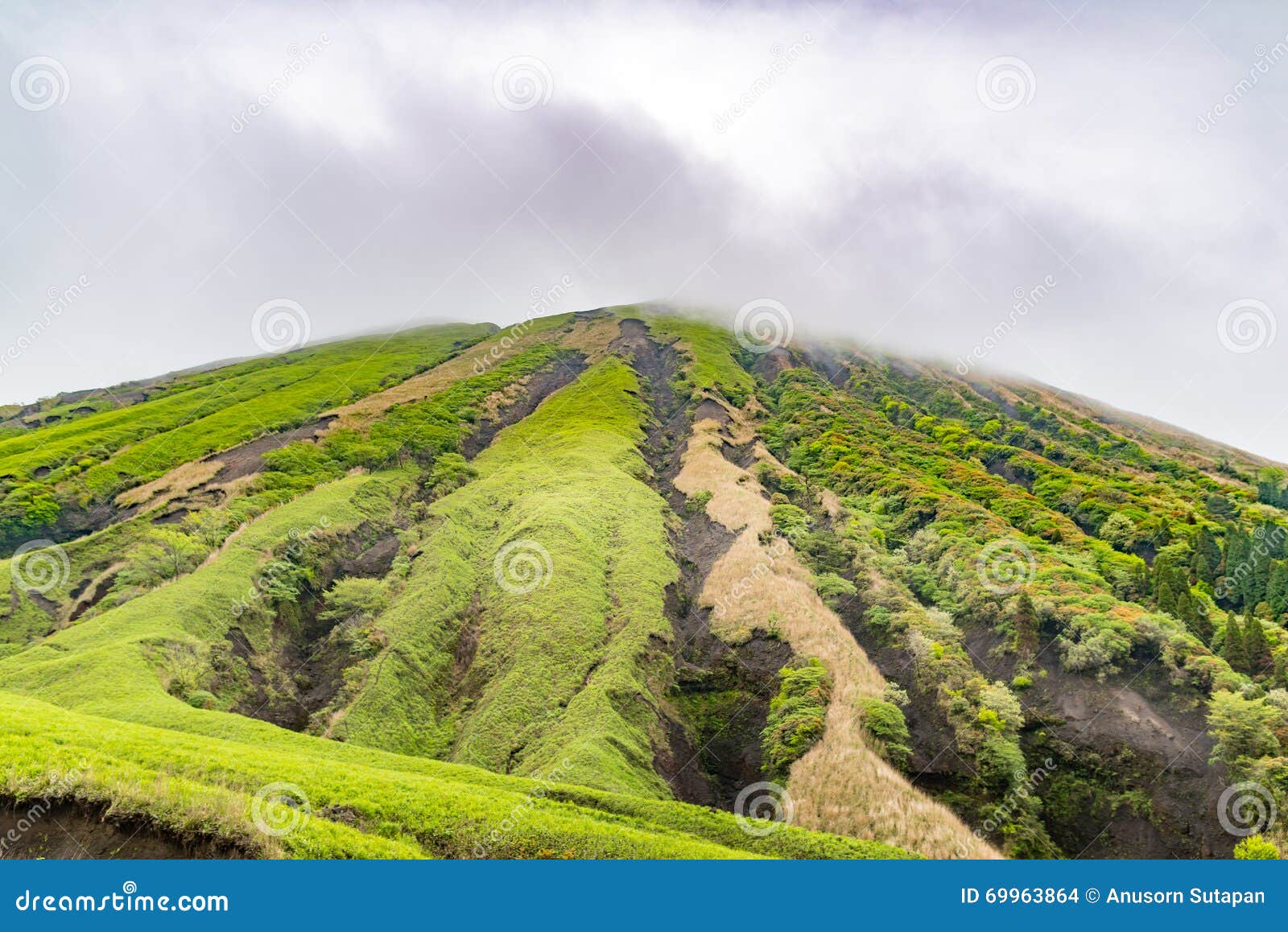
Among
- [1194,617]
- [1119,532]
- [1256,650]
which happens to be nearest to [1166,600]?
[1194,617]

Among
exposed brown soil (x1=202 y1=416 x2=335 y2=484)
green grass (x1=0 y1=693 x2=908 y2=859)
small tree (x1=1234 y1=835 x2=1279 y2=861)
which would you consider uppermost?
exposed brown soil (x1=202 y1=416 x2=335 y2=484)

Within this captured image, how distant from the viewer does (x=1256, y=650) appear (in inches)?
1479

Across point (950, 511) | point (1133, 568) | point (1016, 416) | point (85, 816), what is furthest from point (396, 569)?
point (1016, 416)

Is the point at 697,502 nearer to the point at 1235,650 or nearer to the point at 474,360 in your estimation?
the point at 1235,650

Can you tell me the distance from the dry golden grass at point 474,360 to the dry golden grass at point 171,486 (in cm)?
1427

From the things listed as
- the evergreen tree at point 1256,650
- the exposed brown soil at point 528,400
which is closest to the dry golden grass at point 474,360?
the exposed brown soil at point 528,400

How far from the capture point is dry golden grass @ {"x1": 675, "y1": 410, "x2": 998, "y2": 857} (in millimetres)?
25703

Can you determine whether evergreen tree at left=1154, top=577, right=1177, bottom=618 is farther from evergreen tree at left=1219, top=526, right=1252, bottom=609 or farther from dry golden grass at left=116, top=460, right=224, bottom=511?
dry golden grass at left=116, top=460, right=224, bottom=511

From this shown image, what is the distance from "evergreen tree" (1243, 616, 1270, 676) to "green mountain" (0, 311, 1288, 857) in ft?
0.63

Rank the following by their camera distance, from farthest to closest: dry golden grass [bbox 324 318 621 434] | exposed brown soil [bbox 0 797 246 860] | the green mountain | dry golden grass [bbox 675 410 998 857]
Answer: dry golden grass [bbox 324 318 621 434] < dry golden grass [bbox 675 410 998 857] < the green mountain < exposed brown soil [bbox 0 797 246 860]

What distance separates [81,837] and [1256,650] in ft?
177

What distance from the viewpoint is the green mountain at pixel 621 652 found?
842 inches

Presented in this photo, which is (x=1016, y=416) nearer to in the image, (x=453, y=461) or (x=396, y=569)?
(x=453, y=461)

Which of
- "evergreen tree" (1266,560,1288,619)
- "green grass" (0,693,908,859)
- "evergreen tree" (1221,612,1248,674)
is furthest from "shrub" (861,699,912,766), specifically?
"evergreen tree" (1266,560,1288,619)
